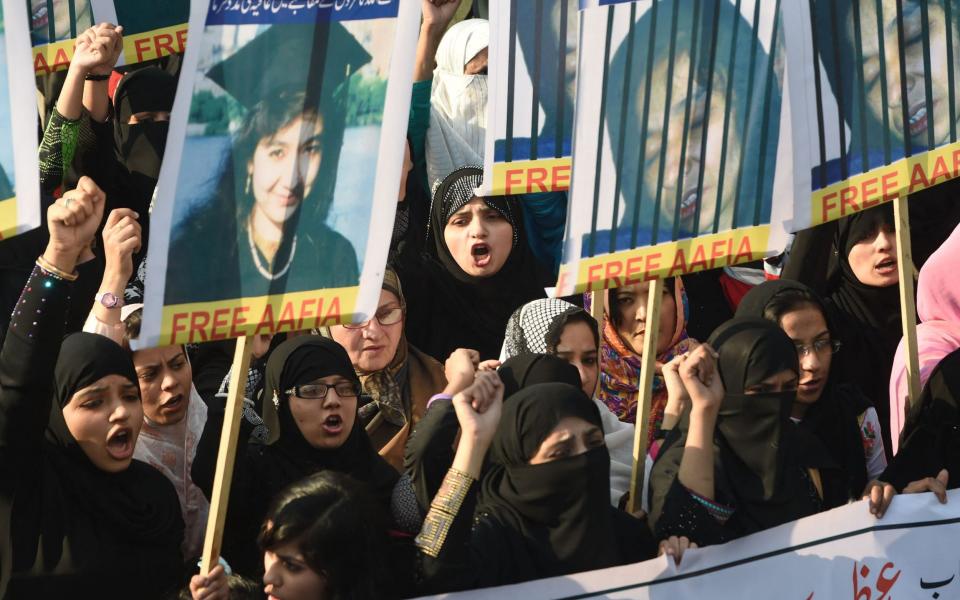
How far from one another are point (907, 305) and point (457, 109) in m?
2.14

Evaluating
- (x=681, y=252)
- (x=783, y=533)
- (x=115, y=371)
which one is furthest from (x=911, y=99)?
(x=115, y=371)

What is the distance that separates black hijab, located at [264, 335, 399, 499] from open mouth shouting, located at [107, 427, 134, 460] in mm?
449

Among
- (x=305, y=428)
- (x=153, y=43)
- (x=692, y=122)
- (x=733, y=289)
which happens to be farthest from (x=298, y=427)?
(x=733, y=289)

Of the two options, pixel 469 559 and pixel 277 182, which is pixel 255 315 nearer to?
pixel 277 182

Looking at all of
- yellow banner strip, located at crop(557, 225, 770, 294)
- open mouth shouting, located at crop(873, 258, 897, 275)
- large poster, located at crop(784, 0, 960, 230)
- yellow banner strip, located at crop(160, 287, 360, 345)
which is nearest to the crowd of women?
open mouth shouting, located at crop(873, 258, 897, 275)

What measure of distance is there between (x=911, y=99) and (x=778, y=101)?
45 cm

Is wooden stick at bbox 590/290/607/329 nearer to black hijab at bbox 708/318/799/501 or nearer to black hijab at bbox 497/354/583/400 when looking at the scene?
black hijab at bbox 497/354/583/400

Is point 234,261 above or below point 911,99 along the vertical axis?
below

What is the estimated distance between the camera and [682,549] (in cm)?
423

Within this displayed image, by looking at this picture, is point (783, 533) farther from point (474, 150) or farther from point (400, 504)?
point (474, 150)

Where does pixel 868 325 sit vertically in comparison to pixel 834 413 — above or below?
above

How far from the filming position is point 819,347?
197 inches

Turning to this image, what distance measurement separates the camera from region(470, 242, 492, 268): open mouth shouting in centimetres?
594

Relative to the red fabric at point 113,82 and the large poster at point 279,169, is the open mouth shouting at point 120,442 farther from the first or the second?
the red fabric at point 113,82
